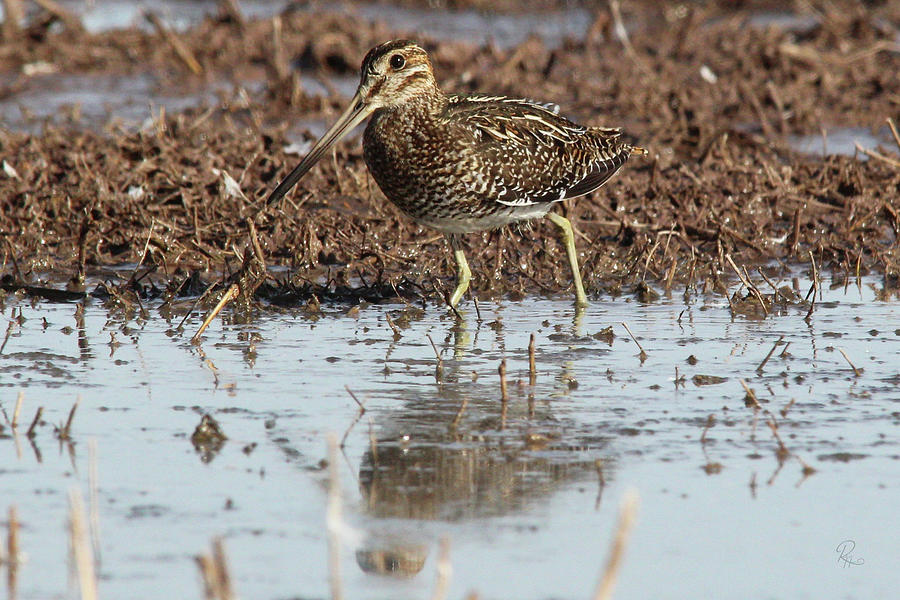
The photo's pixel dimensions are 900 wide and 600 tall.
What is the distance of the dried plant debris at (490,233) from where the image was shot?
26.8 ft

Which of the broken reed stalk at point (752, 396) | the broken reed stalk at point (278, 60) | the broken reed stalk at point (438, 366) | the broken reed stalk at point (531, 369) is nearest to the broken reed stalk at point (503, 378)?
the broken reed stalk at point (531, 369)

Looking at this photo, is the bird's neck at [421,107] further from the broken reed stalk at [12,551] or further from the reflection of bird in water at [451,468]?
the broken reed stalk at [12,551]

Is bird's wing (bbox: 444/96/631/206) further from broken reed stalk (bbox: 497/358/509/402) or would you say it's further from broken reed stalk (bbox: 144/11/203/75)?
broken reed stalk (bbox: 144/11/203/75)

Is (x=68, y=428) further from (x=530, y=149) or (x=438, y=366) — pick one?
(x=530, y=149)

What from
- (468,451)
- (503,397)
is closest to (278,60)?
(503,397)

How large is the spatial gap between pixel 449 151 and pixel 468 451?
7.50ft

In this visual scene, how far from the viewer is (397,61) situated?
23.9 feet

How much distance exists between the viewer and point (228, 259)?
8320 mm

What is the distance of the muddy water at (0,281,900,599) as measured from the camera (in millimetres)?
4246

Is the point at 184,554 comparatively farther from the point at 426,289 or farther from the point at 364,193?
the point at 364,193

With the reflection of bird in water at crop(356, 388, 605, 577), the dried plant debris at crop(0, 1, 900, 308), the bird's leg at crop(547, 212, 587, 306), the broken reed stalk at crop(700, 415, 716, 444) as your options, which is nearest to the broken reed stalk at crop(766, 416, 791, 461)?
the broken reed stalk at crop(700, 415, 716, 444)

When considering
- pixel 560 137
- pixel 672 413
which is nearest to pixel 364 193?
pixel 560 137

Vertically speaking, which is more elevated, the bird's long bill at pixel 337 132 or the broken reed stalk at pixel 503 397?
the bird's long bill at pixel 337 132

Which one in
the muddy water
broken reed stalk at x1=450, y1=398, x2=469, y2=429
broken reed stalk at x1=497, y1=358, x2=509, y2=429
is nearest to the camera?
the muddy water
